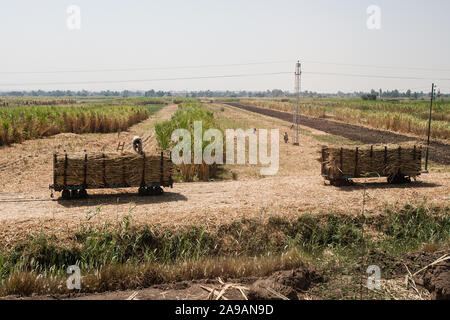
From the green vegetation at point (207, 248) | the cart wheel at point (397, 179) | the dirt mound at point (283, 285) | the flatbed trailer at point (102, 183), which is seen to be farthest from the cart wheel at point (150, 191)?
the cart wheel at point (397, 179)

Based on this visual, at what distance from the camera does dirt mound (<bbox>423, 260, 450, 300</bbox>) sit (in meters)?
5.89

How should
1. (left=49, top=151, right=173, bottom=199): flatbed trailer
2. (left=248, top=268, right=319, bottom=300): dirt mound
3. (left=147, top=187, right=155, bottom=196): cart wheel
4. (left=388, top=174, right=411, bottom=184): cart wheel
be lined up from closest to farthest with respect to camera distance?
(left=248, top=268, right=319, bottom=300): dirt mound, (left=49, top=151, right=173, bottom=199): flatbed trailer, (left=147, top=187, right=155, bottom=196): cart wheel, (left=388, top=174, right=411, bottom=184): cart wheel

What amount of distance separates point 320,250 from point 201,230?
301 cm

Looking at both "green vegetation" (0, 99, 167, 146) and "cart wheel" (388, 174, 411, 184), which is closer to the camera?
"cart wheel" (388, 174, 411, 184)

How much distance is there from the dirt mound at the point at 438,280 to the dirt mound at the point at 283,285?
177cm

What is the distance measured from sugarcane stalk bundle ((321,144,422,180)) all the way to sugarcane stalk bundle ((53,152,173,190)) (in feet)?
18.4

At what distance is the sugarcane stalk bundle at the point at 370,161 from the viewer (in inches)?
534

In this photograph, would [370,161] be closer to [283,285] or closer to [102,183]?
[283,285]

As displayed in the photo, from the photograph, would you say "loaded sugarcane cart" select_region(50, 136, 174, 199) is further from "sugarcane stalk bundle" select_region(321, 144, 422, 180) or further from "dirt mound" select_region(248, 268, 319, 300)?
"dirt mound" select_region(248, 268, 319, 300)

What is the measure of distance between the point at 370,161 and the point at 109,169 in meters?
8.77

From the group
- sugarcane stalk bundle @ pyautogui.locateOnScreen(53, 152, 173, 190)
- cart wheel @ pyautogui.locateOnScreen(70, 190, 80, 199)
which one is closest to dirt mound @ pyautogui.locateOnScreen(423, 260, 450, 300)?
sugarcane stalk bundle @ pyautogui.locateOnScreen(53, 152, 173, 190)

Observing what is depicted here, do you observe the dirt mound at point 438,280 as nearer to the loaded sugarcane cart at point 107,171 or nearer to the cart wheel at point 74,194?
the loaded sugarcane cart at point 107,171

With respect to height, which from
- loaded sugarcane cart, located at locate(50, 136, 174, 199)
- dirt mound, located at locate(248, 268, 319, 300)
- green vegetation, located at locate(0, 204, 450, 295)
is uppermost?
loaded sugarcane cart, located at locate(50, 136, 174, 199)
